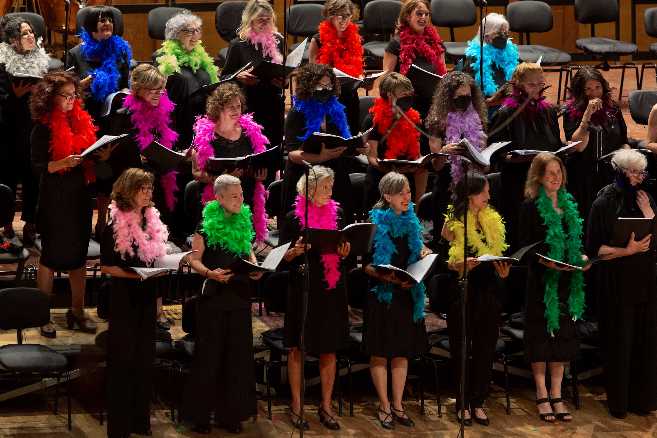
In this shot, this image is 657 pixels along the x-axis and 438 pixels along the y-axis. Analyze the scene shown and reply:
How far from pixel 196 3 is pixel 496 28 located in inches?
139

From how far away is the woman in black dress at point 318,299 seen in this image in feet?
20.2

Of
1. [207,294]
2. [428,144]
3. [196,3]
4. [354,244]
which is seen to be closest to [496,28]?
[428,144]

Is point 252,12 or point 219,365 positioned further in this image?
point 252,12

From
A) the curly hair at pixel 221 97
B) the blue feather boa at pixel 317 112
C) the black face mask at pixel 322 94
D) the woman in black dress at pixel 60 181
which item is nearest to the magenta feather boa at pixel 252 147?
the curly hair at pixel 221 97

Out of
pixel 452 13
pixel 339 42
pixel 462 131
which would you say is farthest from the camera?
pixel 452 13

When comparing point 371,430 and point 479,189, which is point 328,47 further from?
point 371,430

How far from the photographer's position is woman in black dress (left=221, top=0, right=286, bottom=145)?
7.12 m

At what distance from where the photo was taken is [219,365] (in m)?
6.07

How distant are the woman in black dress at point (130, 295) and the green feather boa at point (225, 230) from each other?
0.71ft

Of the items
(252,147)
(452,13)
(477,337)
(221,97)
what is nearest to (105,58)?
(221,97)

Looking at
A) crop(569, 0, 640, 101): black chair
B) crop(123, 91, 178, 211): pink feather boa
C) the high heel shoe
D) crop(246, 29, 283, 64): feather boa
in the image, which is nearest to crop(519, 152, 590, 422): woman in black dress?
crop(246, 29, 283, 64): feather boa

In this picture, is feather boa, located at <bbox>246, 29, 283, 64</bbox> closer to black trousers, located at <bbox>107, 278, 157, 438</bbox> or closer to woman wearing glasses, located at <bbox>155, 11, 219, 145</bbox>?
woman wearing glasses, located at <bbox>155, 11, 219, 145</bbox>

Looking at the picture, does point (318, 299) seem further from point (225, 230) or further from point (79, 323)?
point (79, 323)

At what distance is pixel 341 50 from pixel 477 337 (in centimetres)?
193
